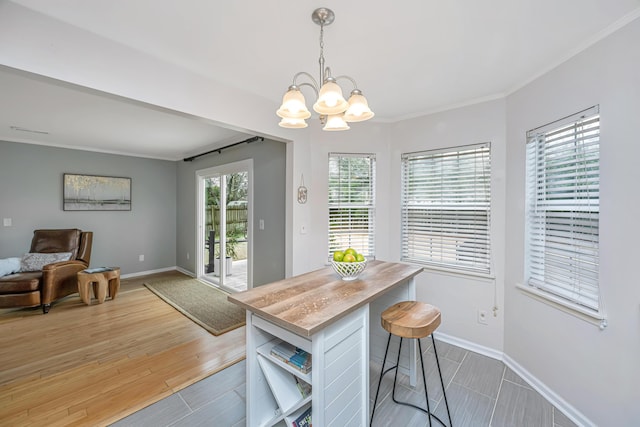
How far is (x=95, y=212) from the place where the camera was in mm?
4715

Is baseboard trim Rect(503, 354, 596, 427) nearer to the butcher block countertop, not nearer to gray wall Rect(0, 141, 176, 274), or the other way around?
the butcher block countertop

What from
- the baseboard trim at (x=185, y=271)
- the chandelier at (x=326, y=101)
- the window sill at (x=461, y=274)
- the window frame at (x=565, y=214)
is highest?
the chandelier at (x=326, y=101)

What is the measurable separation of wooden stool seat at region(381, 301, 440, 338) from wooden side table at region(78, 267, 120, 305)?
4.08 metres

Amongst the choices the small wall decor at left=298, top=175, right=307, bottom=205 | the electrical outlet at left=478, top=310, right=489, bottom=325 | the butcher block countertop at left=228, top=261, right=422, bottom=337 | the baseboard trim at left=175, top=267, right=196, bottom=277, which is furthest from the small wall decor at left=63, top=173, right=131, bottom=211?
the electrical outlet at left=478, top=310, right=489, bottom=325

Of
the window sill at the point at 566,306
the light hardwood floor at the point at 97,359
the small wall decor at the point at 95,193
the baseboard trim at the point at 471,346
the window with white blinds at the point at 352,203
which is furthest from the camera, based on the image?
the small wall decor at the point at 95,193

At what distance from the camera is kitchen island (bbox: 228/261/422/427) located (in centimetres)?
121

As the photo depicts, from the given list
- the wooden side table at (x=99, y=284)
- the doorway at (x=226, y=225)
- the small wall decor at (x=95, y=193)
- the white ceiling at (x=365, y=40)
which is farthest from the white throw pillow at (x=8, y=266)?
the doorway at (x=226, y=225)

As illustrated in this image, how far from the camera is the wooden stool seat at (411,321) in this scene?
4.80ft

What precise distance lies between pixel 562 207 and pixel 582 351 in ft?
3.15

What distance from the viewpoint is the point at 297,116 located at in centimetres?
151

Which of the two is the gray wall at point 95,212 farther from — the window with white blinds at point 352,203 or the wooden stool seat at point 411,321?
the wooden stool seat at point 411,321

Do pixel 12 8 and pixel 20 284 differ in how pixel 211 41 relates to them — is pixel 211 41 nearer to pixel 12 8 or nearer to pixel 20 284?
pixel 12 8

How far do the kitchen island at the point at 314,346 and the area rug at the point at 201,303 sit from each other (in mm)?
1686

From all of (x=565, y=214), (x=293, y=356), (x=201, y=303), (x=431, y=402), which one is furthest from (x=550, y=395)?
(x=201, y=303)
